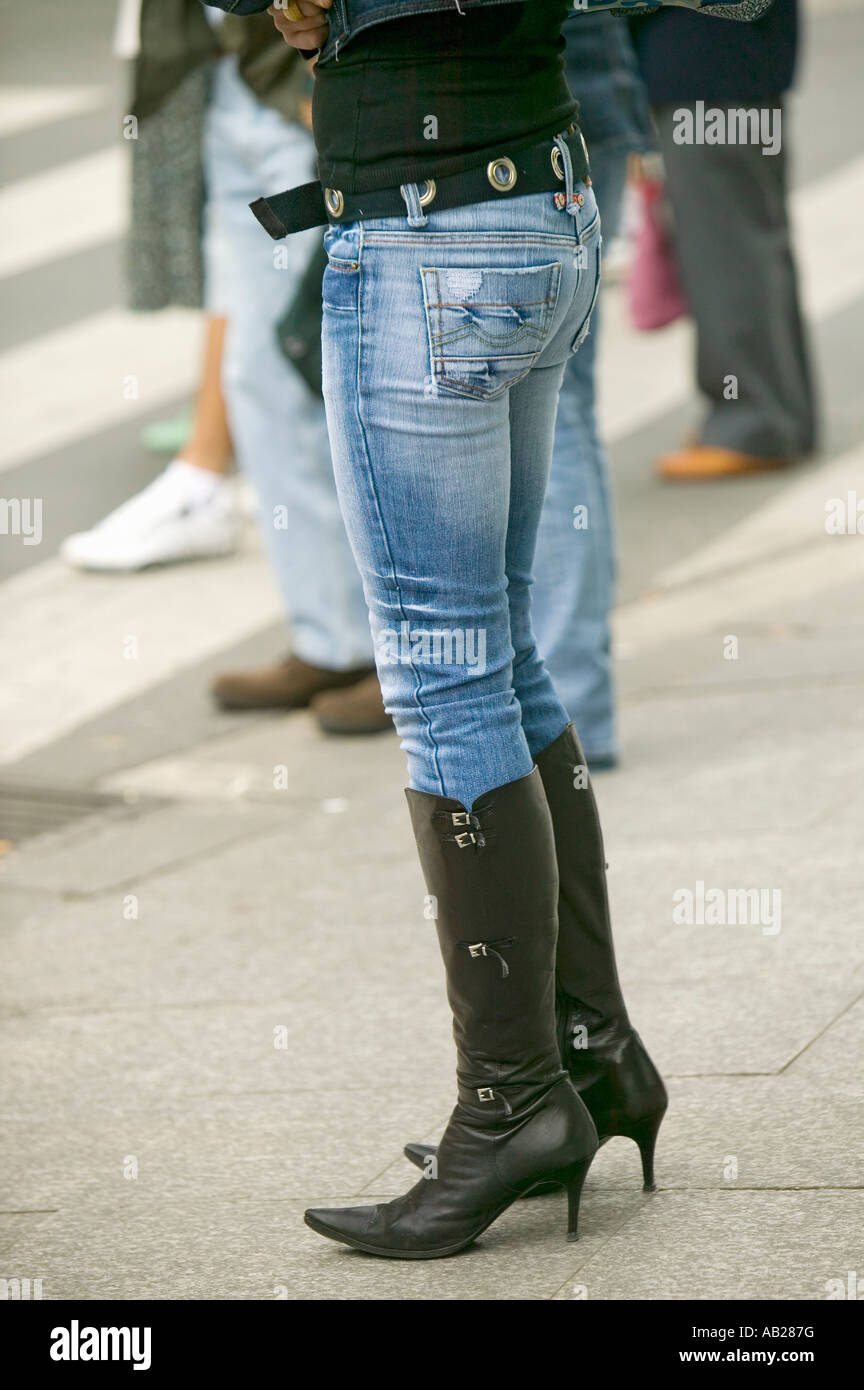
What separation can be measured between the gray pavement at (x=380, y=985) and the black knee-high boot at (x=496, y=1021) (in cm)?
8

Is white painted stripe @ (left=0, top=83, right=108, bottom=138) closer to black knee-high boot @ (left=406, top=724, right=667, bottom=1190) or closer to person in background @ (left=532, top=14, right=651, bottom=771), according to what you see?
person in background @ (left=532, top=14, right=651, bottom=771)

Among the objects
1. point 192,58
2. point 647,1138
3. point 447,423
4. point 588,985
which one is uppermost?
point 192,58

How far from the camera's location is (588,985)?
2660mm

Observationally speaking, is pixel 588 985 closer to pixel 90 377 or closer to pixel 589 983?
pixel 589 983

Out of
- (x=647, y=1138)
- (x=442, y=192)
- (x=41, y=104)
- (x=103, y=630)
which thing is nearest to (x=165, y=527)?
(x=103, y=630)

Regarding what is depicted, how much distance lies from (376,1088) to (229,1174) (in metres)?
0.32

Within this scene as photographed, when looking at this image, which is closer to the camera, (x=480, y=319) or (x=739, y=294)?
(x=480, y=319)

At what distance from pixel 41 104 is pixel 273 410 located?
28.9ft

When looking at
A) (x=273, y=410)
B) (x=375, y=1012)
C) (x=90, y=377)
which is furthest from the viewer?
(x=90, y=377)

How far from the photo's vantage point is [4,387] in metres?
8.53

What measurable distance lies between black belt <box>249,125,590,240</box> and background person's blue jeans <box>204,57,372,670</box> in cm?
269

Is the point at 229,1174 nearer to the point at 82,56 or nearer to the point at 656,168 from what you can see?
the point at 656,168

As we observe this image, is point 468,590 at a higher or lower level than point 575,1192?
higher

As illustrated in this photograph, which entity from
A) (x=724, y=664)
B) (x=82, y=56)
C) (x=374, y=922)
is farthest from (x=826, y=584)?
(x=82, y=56)
